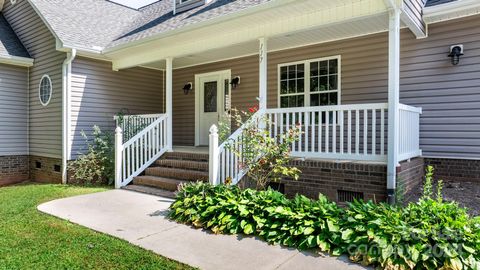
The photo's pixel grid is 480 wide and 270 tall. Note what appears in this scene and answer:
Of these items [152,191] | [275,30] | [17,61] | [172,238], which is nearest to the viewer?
[172,238]

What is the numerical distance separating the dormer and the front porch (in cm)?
141

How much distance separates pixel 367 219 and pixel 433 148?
11.5ft

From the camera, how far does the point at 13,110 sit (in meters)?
9.62

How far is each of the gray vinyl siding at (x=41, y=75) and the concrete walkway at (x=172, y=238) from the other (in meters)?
3.44

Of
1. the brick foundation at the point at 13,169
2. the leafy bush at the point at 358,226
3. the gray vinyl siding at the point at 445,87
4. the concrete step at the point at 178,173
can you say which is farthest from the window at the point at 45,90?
the gray vinyl siding at the point at 445,87

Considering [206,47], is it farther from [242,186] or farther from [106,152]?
[106,152]

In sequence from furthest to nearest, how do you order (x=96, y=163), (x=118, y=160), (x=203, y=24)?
(x=96, y=163), (x=118, y=160), (x=203, y=24)

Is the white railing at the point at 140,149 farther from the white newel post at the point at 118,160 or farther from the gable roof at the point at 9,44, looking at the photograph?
the gable roof at the point at 9,44

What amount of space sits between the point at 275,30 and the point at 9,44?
8.08m

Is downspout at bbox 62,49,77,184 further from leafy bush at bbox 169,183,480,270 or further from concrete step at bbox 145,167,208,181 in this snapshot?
leafy bush at bbox 169,183,480,270

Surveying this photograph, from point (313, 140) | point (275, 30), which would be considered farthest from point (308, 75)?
point (313, 140)

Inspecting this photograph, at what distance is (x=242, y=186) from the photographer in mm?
6117

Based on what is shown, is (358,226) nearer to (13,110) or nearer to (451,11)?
(451,11)

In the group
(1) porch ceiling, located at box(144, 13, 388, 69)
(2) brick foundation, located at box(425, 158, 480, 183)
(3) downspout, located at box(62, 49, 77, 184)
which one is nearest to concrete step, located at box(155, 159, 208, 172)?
(3) downspout, located at box(62, 49, 77, 184)
